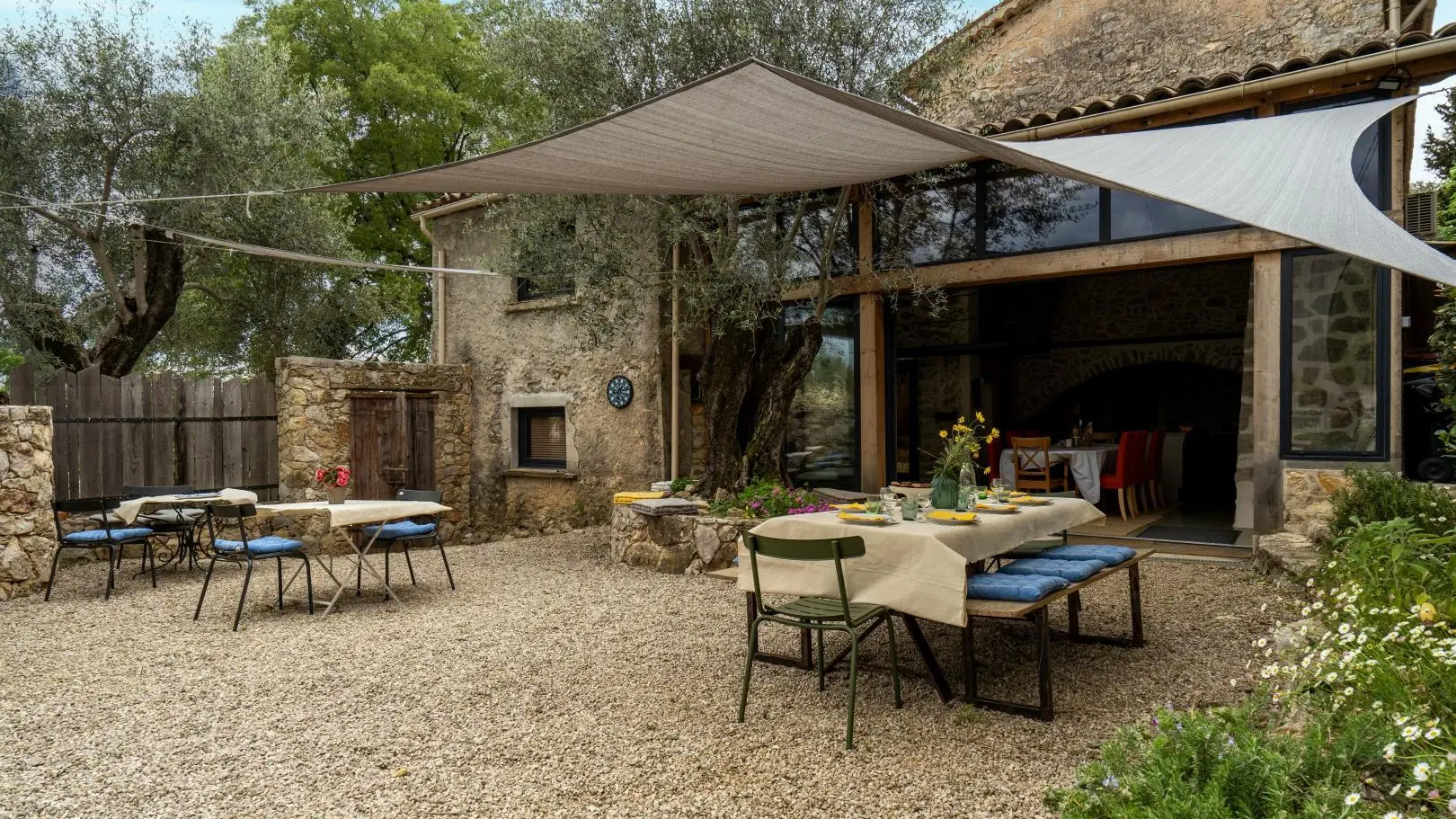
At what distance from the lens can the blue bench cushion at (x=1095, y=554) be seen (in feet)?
12.3

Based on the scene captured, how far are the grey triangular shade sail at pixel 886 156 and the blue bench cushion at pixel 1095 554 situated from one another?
1564mm

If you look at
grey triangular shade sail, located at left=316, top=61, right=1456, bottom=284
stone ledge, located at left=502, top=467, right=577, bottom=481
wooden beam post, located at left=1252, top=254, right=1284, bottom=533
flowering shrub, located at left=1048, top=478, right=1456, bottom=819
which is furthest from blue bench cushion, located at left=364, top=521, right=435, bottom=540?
wooden beam post, located at left=1252, top=254, right=1284, bottom=533

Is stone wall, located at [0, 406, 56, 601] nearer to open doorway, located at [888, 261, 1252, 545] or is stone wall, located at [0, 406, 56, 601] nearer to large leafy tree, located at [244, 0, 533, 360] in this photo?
open doorway, located at [888, 261, 1252, 545]

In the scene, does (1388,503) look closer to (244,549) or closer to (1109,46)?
(1109,46)

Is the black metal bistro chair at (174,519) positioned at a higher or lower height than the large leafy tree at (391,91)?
lower

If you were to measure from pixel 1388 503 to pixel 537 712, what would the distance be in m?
4.17

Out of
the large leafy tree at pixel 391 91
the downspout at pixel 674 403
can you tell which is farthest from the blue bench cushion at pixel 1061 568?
the large leafy tree at pixel 391 91

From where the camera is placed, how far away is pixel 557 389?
8586 mm

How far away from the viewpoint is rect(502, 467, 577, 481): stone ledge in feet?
27.7

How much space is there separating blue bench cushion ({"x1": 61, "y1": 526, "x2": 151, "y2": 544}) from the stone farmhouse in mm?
3545

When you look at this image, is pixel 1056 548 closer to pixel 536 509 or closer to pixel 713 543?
pixel 713 543

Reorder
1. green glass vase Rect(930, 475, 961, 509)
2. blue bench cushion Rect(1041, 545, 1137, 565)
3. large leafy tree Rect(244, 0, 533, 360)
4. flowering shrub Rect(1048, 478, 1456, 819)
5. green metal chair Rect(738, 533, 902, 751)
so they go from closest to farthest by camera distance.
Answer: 1. flowering shrub Rect(1048, 478, 1456, 819)
2. green metal chair Rect(738, 533, 902, 751)
3. green glass vase Rect(930, 475, 961, 509)
4. blue bench cushion Rect(1041, 545, 1137, 565)
5. large leafy tree Rect(244, 0, 533, 360)

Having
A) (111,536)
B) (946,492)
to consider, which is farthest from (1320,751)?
(111,536)

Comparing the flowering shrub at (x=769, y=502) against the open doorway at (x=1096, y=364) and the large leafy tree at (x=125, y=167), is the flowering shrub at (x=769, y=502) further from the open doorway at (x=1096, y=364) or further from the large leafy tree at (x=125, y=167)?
the large leafy tree at (x=125, y=167)
